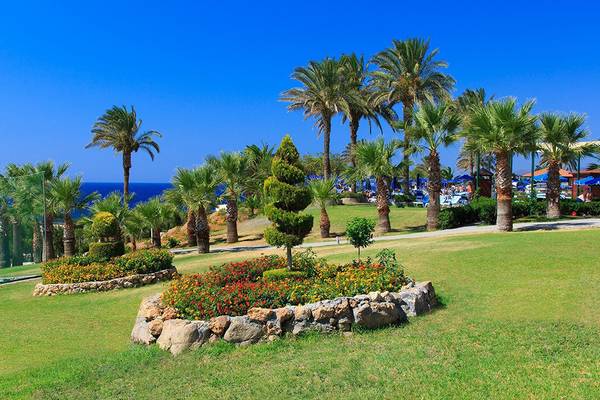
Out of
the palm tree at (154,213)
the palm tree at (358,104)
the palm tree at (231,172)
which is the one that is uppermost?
the palm tree at (358,104)

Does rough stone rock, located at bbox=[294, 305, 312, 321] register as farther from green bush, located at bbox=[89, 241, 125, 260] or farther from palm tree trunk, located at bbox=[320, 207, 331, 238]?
palm tree trunk, located at bbox=[320, 207, 331, 238]

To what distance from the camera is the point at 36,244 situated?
94.1 ft

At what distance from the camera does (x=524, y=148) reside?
2434 cm

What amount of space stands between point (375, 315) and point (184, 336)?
12.2 feet

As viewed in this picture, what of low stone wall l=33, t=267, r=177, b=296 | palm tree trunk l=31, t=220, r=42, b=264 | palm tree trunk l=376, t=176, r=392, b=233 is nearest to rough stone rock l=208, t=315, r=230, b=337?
low stone wall l=33, t=267, r=177, b=296

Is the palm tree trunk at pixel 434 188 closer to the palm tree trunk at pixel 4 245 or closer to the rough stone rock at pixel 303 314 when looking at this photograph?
the rough stone rock at pixel 303 314

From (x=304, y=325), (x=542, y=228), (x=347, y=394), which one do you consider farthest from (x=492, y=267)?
(x=542, y=228)

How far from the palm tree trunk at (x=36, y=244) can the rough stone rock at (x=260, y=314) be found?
2017 cm

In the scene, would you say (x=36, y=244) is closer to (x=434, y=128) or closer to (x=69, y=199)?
(x=69, y=199)

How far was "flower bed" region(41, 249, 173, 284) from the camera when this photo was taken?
18.3 metres

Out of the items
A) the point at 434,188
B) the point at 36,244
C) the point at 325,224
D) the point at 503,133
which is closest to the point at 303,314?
the point at 503,133

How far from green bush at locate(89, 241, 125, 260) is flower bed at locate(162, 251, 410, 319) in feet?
25.0

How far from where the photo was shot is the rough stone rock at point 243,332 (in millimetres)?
9680

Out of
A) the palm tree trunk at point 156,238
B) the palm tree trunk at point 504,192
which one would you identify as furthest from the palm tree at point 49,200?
the palm tree trunk at point 504,192
